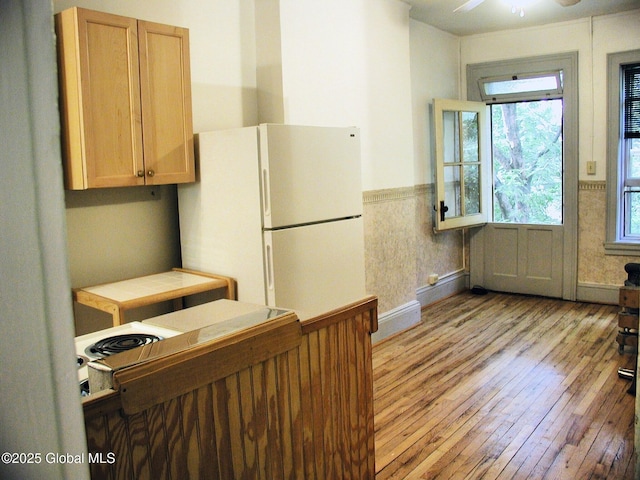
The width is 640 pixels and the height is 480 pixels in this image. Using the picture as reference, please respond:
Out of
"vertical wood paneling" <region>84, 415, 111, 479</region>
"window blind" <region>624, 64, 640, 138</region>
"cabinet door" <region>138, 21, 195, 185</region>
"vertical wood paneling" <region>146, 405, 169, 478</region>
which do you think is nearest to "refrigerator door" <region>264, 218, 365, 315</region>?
"cabinet door" <region>138, 21, 195, 185</region>

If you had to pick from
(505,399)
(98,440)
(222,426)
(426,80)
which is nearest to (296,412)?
(222,426)

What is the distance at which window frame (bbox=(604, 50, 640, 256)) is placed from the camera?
5.23 meters

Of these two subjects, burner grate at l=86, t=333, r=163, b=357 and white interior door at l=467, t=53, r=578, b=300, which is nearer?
burner grate at l=86, t=333, r=163, b=357

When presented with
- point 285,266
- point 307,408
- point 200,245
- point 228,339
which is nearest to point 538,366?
point 285,266

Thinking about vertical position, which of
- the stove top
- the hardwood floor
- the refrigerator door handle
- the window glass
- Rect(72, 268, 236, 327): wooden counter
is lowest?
the hardwood floor

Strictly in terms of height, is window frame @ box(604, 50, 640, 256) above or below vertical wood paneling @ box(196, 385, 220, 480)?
above

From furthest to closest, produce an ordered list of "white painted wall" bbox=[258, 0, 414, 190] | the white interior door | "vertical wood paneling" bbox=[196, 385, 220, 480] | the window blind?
the white interior door, the window blind, "white painted wall" bbox=[258, 0, 414, 190], "vertical wood paneling" bbox=[196, 385, 220, 480]

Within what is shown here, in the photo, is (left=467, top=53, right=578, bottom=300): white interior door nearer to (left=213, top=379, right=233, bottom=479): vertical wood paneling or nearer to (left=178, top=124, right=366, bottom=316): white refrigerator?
(left=178, top=124, right=366, bottom=316): white refrigerator

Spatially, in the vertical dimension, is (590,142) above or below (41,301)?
above

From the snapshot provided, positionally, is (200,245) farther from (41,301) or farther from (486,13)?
(486,13)

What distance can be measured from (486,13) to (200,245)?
3.47 m

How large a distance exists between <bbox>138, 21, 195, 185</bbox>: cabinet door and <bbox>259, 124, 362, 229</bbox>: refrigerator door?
0.44 meters

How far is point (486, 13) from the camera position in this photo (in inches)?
200

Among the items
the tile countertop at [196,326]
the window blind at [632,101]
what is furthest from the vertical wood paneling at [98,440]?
the window blind at [632,101]
